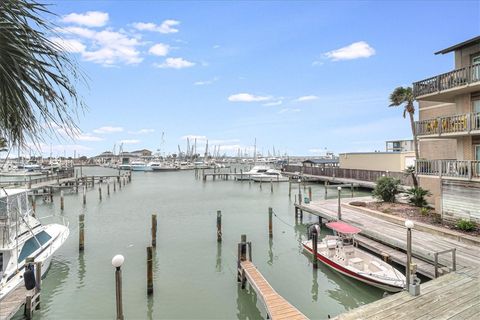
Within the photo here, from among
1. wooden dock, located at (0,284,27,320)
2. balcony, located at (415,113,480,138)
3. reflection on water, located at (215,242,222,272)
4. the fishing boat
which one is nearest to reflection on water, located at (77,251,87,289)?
wooden dock, located at (0,284,27,320)

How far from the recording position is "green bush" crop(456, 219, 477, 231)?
53.1ft

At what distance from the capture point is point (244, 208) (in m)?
36.8

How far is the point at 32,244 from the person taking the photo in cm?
1603

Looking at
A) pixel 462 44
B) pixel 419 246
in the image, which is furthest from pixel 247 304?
pixel 462 44

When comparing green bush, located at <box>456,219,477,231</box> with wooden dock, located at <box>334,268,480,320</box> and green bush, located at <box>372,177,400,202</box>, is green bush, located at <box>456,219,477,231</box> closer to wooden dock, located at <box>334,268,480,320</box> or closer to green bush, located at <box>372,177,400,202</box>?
wooden dock, located at <box>334,268,480,320</box>

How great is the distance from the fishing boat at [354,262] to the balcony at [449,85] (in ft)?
34.4

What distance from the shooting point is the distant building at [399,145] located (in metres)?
51.5

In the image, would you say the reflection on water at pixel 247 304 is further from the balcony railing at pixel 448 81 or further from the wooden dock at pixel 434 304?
the balcony railing at pixel 448 81

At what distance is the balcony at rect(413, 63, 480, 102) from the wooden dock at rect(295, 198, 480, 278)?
28.1 feet

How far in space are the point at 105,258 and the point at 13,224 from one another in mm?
5612

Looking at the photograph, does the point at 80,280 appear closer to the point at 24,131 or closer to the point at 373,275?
the point at 373,275

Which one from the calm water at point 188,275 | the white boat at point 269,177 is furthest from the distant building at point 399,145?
the calm water at point 188,275

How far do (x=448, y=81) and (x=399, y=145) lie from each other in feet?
140

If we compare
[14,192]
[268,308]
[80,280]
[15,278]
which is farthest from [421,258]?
[14,192]
